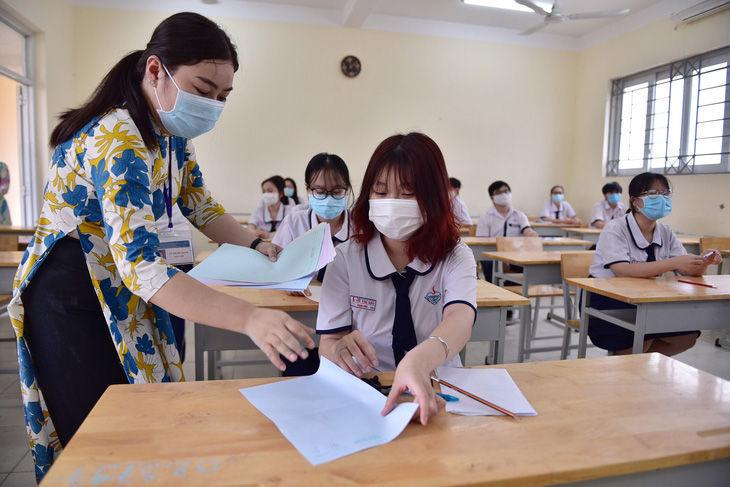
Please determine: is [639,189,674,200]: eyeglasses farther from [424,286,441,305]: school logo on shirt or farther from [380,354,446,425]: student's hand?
[380,354,446,425]: student's hand

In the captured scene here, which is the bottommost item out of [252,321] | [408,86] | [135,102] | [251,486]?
[251,486]

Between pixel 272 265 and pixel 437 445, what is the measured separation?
536 mm

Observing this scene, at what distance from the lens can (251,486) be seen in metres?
0.57

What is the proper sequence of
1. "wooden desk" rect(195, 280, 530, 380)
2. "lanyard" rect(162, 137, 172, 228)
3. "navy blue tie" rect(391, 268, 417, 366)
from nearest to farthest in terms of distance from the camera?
"lanyard" rect(162, 137, 172, 228) → "navy blue tie" rect(391, 268, 417, 366) → "wooden desk" rect(195, 280, 530, 380)

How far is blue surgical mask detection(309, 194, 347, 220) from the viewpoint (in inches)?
86.3

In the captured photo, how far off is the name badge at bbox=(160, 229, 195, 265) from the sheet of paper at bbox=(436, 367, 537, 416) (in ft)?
4.40

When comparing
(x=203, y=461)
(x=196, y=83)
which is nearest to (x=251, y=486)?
(x=203, y=461)

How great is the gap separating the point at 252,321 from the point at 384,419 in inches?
10.3

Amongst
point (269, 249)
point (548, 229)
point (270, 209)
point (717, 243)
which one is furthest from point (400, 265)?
point (548, 229)

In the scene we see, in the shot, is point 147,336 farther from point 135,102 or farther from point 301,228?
point 301,228

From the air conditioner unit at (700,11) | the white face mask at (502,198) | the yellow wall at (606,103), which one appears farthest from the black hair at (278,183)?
the air conditioner unit at (700,11)

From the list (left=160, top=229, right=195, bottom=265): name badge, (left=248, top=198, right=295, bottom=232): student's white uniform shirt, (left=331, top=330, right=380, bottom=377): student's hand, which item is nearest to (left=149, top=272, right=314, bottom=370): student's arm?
(left=331, top=330, right=380, bottom=377): student's hand

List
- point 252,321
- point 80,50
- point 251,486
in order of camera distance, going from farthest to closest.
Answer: point 80,50
point 252,321
point 251,486

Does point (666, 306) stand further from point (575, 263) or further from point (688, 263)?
point (575, 263)
